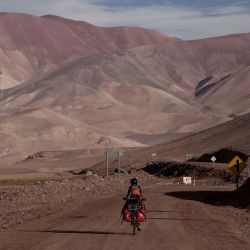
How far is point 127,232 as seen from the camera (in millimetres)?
20219

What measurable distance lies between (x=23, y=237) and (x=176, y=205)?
43.2 ft

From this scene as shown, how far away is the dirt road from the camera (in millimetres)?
17500

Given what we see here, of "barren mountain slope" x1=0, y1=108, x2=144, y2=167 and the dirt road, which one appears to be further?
"barren mountain slope" x1=0, y1=108, x2=144, y2=167

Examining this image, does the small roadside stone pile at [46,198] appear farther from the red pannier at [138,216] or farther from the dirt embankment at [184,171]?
the dirt embankment at [184,171]

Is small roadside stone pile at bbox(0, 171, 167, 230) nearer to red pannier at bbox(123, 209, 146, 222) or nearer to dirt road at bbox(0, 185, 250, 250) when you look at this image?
dirt road at bbox(0, 185, 250, 250)

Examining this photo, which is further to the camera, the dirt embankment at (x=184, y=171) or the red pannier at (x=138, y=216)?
the dirt embankment at (x=184, y=171)

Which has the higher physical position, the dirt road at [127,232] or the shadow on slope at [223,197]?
the shadow on slope at [223,197]

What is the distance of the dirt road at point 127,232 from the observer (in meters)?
17.5

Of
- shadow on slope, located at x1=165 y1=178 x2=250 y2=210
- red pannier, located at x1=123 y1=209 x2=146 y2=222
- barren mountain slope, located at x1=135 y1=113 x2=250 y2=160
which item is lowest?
red pannier, located at x1=123 y1=209 x2=146 y2=222

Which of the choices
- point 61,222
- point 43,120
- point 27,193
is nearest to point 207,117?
point 43,120

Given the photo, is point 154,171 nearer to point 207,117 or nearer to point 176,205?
point 176,205

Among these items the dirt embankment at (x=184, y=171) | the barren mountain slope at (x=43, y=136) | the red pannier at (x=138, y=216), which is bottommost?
the red pannier at (x=138, y=216)

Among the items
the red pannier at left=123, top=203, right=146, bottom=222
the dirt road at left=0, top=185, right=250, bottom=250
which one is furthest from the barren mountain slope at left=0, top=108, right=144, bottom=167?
the red pannier at left=123, top=203, right=146, bottom=222

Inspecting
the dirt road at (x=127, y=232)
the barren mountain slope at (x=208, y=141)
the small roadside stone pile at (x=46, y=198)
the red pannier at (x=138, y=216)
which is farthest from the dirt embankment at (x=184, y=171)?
the red pannier at (x=138, y=216)
